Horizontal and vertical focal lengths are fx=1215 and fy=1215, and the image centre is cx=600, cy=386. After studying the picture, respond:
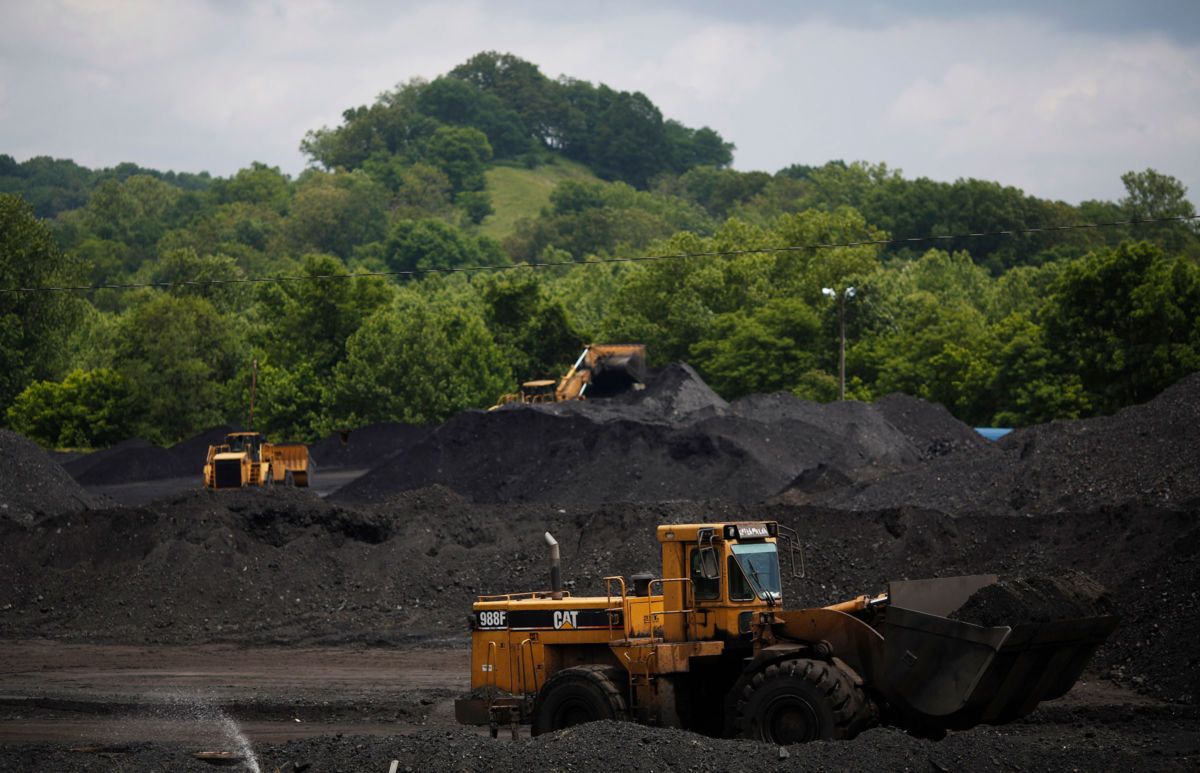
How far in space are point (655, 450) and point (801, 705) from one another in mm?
26694

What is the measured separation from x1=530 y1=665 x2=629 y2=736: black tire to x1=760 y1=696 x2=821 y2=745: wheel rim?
1.64 metres

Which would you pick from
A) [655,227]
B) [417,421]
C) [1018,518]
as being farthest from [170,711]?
[655,227]

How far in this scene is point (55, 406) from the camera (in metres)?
62.7

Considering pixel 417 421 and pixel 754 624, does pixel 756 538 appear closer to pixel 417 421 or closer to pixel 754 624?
pixel 754 624

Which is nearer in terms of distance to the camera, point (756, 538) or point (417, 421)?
point (756, 538)

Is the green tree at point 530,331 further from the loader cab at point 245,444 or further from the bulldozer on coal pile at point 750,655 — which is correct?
the bulldozer on coal pile at point 750,655

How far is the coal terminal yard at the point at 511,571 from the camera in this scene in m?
11.7

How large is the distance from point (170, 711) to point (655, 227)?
132 metres

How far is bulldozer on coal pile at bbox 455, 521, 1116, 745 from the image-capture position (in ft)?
37.6

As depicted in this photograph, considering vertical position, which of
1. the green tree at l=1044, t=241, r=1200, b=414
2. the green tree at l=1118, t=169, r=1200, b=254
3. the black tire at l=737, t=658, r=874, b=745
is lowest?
the black tire at l=737, t=658, r=874, b=745


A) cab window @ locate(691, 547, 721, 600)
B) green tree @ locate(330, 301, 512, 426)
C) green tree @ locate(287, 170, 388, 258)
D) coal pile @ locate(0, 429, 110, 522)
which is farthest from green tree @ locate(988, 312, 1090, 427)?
green tree @ locate(287, 170, 388, 258)

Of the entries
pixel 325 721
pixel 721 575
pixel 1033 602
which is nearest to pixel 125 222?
pixel 325 721

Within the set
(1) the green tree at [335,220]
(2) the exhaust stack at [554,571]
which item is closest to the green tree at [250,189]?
(1) the green tree at [335,220]

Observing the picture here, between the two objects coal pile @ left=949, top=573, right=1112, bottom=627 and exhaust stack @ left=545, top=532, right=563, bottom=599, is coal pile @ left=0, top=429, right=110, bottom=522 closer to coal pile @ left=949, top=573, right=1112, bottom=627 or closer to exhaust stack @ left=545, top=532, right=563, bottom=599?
exhaust stack @ left=545, top=532, right=563, bottom=599
